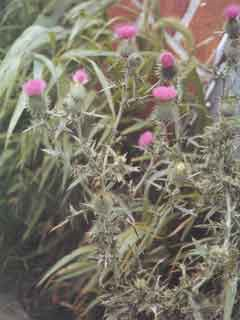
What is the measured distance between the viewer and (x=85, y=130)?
2346 mm

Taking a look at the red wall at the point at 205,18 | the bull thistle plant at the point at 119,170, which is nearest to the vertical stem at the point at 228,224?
the bull thistle plant at the point at 119,170

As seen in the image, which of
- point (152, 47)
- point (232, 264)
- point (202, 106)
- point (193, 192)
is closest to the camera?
point (232, 264)

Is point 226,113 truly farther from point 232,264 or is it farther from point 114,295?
point 114,295

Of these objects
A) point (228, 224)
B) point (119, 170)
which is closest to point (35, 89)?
point (119, 170)

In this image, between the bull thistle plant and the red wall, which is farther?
the red wall

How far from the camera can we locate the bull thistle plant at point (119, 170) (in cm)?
173

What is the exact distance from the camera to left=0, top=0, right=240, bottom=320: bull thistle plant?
1.73 metres

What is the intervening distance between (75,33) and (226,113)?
0.89 metres

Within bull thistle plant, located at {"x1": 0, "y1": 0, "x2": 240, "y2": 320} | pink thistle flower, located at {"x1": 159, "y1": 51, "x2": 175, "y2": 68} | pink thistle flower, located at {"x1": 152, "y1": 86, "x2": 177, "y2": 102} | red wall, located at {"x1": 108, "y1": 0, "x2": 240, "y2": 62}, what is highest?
pink thistle flower, located at {"x1": 159, "y1": 51, "x2": 175, "y2": 68}

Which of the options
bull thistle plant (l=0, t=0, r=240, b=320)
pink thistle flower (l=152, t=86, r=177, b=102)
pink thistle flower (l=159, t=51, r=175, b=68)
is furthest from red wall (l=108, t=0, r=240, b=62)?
pink thistle flower (l=152, t=86, r=177, b=102)

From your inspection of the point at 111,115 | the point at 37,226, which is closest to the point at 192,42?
the point at 111,115

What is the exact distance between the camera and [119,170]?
172cm

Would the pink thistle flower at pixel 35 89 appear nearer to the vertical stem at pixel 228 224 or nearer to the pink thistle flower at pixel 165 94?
the pink thistle flower at pixel 165 94

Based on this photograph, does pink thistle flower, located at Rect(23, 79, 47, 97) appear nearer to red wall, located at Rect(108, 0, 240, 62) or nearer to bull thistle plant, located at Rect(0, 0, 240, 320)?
bull thistle plant, located at Rect(0, 0, 240, 320)
